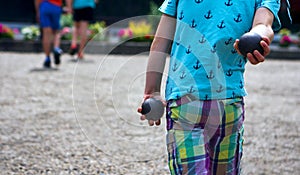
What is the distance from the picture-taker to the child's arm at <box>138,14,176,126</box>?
2.20 m

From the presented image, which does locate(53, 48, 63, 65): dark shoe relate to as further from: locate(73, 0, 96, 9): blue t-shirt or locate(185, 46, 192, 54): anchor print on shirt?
locate(185, 46, 192, 54): anchor print on shirt

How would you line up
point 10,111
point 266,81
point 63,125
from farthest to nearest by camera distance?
point 266,81 < point 10,111 < point 63,125

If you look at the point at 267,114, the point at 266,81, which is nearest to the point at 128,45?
the point at 266,81

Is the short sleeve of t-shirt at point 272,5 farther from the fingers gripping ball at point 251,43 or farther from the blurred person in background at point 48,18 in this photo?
the blurred person in background at point 48,18

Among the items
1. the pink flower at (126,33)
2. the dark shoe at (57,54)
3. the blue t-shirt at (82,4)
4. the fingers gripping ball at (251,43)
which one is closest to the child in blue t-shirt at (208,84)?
the fingers gripping ball at (251,43)

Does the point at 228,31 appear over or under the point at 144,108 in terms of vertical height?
over

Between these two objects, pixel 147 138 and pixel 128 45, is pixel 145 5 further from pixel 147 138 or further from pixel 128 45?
pixel 147 138

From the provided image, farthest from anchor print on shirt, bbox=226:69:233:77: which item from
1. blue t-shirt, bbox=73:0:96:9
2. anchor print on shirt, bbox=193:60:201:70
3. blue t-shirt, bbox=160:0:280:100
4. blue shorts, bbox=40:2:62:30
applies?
blue t-shirt, bbox=73:0:96:9

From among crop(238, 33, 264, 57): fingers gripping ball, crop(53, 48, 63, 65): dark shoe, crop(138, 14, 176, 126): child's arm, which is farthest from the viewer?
crop(53, 48, 63, 65): dark shoe

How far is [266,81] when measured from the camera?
8523mm

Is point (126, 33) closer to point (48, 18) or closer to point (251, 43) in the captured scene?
point (48, 18)

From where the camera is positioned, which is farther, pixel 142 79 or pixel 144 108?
pixel 142 79

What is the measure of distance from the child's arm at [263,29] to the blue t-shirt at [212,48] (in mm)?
34

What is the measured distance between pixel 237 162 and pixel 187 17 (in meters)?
0.57
